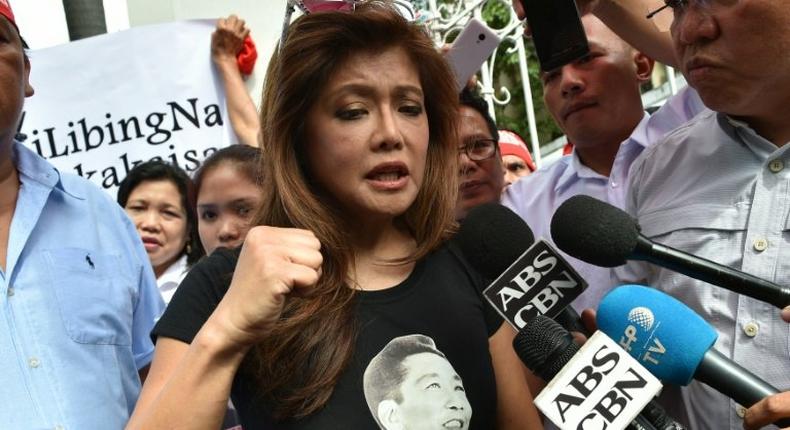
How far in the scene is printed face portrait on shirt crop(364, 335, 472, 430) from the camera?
5.45 feet

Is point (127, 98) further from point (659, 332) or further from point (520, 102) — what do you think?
point (520, 102)

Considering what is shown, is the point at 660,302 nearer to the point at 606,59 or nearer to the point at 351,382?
the point at 351,382

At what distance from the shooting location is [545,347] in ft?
4.56

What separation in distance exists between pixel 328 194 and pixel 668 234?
0.73 metres

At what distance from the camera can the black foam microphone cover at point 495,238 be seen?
5.64ft

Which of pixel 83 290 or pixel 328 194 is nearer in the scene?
pixel 328 194

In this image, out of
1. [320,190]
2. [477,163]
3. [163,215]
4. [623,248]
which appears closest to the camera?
[623,248]

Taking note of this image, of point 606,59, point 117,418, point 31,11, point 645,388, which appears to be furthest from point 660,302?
point 31,11

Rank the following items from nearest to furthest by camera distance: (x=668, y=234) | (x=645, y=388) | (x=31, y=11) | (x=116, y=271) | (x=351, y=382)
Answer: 1. (x=645, y=388)
2. (x=351, y=382)
3. (x=668, y=234)
4. (x=116, y=271)
5. (x=31, y=11)

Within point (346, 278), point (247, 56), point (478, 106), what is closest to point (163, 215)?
point (247, 56)

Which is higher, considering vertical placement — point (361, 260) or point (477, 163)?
point (361, 260)

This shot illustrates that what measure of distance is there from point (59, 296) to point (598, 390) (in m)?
1.53

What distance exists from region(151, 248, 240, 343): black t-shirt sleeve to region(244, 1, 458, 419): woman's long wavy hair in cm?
13

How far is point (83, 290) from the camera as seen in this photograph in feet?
7.65
